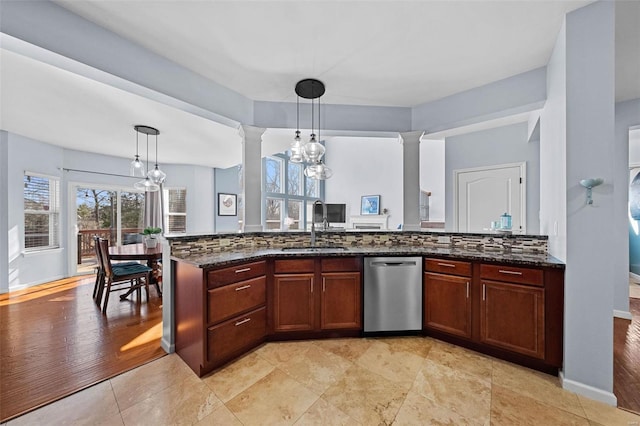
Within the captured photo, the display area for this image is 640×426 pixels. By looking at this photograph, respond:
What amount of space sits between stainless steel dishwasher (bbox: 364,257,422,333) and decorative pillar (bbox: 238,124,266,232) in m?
1.38

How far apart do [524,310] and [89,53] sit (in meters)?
3.71

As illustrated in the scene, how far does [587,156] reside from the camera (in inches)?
66.8

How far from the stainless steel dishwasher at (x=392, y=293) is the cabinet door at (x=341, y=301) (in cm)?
9

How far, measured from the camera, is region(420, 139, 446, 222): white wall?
5578mm

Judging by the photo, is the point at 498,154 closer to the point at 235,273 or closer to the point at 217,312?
the point at 235,273

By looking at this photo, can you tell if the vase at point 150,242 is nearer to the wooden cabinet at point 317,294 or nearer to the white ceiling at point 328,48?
the white ceiling at point 328,48

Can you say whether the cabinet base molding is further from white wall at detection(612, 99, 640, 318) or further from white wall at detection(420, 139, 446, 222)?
white wall at detection(420, 139, 446, 222)

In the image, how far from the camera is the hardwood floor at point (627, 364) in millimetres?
1653

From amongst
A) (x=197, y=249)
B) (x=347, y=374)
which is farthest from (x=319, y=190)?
(x=347, y=374)

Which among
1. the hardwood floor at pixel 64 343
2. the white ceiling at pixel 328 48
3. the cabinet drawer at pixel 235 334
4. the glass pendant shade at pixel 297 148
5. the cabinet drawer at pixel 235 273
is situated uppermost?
the white ceiling at pixel 328 48

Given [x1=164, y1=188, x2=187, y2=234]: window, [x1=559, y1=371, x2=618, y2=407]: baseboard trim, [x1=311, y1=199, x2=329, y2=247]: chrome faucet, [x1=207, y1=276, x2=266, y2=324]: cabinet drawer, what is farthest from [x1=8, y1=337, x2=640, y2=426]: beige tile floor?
[x1=164, y1=188, x2=187, y2=234]: window

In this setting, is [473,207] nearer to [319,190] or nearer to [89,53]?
[89,53]

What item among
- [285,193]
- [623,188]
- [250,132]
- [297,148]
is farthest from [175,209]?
[623,188]

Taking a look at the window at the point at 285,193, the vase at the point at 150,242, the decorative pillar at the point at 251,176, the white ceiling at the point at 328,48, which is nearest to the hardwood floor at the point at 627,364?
the white ceiling at the point at 328,48
